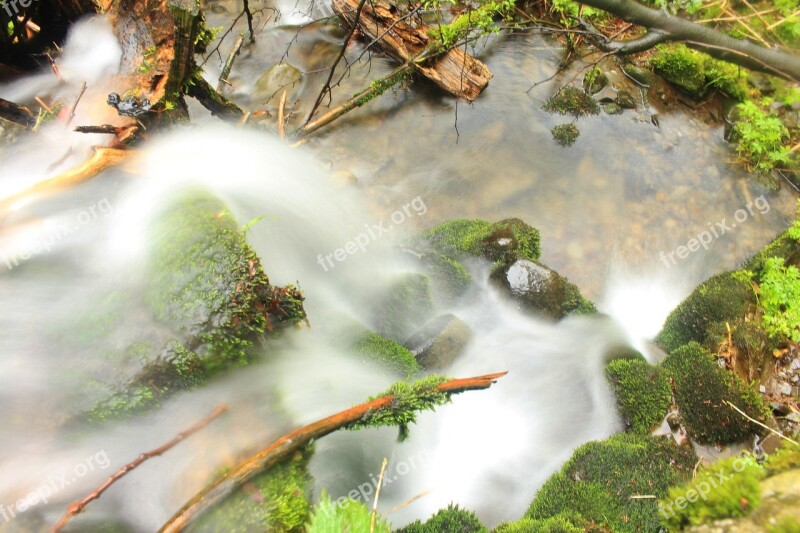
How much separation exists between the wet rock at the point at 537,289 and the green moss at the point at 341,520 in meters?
2.87

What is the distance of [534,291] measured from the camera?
15.6 ft

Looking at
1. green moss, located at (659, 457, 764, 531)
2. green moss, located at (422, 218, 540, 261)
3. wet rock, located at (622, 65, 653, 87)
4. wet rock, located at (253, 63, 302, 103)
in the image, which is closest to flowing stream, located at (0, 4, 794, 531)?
wet rock, located at (253, 63, 302, 103)

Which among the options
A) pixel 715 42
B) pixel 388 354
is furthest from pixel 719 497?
pixel 388 354

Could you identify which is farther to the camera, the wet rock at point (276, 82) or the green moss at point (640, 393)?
the wet rock at point (276, 82)

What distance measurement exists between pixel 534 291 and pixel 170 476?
3462 mm

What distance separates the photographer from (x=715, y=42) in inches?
84.8

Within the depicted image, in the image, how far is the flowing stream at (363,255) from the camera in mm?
3092

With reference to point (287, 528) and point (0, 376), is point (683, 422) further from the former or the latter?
point (0, 376)

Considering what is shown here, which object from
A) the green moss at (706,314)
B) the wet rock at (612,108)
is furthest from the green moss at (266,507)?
the wet rock at (612,108)

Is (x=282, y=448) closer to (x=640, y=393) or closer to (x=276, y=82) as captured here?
(x=640, y=393)

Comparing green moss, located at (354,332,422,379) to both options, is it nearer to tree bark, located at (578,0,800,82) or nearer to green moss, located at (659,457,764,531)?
green moss, located at (659,457,764,531)

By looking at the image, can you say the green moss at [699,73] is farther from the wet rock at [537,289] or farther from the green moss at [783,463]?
the green moss at [783,463]

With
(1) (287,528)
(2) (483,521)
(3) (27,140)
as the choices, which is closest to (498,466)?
(2) (483,521)

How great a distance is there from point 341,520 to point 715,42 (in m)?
2.83
